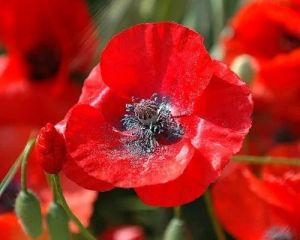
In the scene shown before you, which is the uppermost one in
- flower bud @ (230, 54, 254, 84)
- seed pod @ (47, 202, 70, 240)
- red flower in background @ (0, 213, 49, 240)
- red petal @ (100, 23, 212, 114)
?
red petal @ (100, 23, 212, 114)

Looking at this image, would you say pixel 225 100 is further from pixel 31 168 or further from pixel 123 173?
pixel 31 168

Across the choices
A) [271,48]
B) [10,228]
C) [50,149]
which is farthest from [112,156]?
[271,48]

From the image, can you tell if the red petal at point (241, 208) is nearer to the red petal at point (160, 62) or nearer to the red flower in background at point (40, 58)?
the red petal at point (160, 62)

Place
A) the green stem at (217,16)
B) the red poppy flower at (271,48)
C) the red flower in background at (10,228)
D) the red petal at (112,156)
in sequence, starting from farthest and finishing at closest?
1. the green stem at (217,16)
2. the red poppy flower at (271,48)
3. the red flower in background at (10,228)
4. the red petal at (112,156)

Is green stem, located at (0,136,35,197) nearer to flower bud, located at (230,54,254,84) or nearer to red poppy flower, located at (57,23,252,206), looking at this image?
red poppy flower, located at (57,23,252,206)

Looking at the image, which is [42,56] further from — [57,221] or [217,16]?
[57,221]

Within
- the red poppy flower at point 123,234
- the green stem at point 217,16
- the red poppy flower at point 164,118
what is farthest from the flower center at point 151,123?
the green stem at point 217,16

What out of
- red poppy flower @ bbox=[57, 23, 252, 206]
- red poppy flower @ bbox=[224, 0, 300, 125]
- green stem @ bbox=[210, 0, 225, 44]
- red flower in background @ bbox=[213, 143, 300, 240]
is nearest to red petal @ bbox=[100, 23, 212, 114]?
red poppy flower @ bbox=[57, 23, 252, 206]
